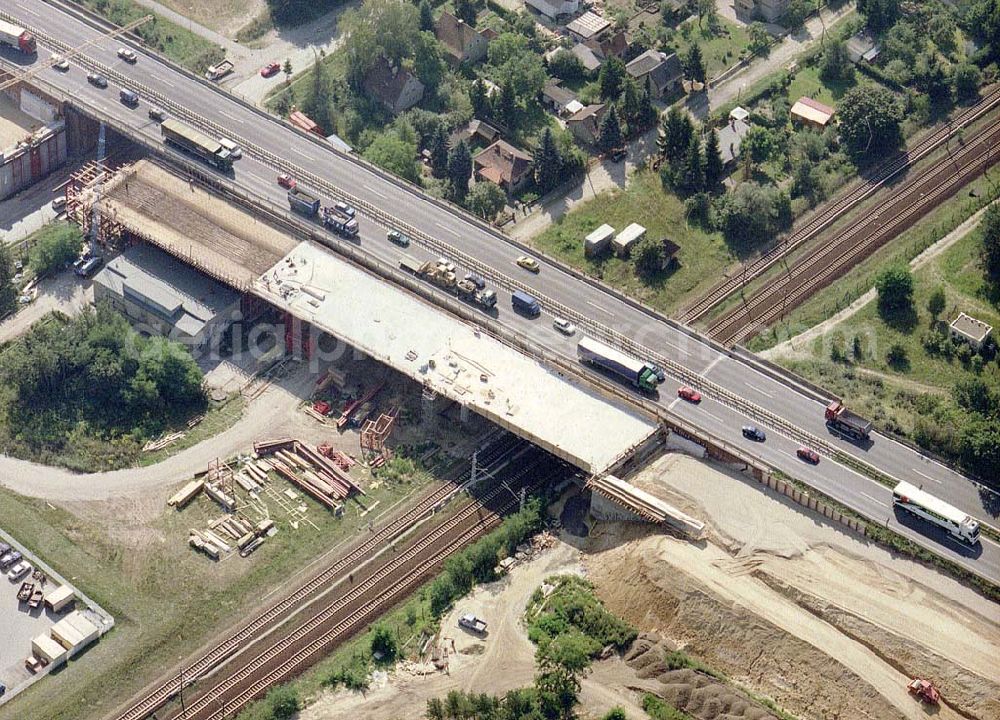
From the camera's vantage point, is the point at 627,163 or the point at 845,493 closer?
the point at 845,493

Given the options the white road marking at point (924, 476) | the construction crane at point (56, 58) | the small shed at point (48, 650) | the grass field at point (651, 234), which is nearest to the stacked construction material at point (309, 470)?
the small shed at point (48, 650)

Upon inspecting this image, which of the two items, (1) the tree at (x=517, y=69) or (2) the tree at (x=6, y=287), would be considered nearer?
(2) the tree at (x=6, y=287)

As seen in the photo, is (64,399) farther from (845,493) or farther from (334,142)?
(845,493)

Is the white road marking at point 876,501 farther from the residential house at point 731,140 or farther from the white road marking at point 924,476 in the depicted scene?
the residential house at point 731,140

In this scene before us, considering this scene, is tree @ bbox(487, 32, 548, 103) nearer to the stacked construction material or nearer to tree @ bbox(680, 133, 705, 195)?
tree @ bbox(680, 133, 705, 195)

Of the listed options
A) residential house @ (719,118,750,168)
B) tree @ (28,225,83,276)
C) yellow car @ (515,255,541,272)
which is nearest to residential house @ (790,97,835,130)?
residential house @ (719,118,750,168)

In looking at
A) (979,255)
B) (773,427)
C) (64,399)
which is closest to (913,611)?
(773,427)
